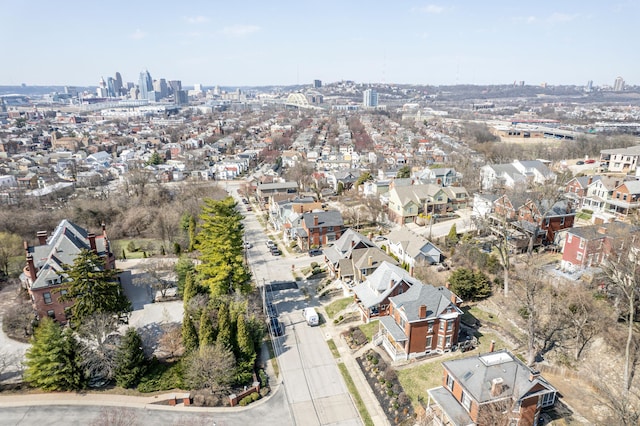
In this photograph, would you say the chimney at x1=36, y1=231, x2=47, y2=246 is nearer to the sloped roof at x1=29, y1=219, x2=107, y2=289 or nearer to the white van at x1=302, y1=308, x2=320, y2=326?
the sloped roof at x1=29, y1=219, x2=107, y2=289

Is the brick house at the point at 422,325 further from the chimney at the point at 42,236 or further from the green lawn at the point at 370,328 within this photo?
the chimney at the point at 42,236

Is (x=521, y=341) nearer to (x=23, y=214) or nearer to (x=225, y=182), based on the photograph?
(x=23, y=214)

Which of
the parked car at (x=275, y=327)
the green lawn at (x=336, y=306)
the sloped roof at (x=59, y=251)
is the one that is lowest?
the parked car at (x=275, y=327)

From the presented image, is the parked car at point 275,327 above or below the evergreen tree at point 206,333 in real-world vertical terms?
below

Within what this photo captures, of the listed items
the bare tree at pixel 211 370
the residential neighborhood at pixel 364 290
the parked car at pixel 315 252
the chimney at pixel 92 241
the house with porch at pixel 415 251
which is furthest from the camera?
the parked car at pixel 315 252

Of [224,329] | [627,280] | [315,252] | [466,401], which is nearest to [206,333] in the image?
[224,329]

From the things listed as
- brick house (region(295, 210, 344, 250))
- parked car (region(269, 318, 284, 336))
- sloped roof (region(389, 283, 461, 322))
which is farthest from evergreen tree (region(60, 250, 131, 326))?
brick house (region(295, 210, 344, 250))

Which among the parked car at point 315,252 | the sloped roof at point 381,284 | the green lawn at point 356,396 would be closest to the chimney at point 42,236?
the parked car at point 315,252
